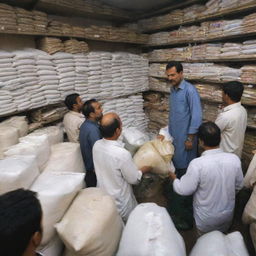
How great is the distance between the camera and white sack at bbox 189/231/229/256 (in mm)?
1331

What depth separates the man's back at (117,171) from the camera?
1842mm

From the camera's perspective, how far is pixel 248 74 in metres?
3.14

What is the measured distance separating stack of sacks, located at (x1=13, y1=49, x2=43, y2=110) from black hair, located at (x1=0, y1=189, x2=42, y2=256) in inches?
86.6

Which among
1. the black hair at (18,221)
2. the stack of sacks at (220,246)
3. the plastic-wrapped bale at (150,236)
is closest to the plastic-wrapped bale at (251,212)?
the stack of sacks at (220,246)

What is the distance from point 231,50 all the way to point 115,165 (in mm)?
2557

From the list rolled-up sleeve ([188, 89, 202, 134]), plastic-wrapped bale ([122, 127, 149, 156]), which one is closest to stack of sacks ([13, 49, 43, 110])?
plastic-wrapped bale ([122, 127, 149, 156])

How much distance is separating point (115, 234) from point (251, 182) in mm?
1171

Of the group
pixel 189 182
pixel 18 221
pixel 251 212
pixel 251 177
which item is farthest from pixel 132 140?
pixel 18 221

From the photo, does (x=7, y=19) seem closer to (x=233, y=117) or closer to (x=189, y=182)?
(x=189, y=182)

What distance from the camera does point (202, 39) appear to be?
11.9ft

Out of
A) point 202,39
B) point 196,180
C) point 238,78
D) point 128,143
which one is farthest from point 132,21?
point 196,180

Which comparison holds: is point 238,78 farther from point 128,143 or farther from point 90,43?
point 90,43

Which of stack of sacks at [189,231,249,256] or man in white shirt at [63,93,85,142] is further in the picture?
man in white shirt at [63,93,85,142]

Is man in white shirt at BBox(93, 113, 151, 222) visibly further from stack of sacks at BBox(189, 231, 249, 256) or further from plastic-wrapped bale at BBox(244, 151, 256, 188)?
plastic-wrapped bale at BBox(244, 151, 256, 188)
